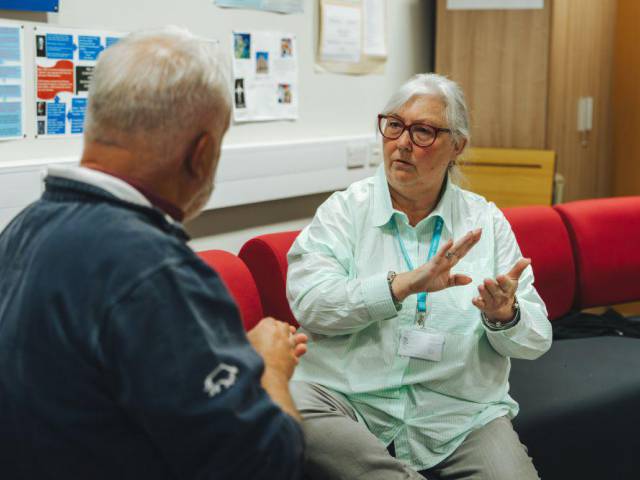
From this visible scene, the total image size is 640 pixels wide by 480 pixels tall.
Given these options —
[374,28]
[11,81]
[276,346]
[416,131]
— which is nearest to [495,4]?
[374,28]

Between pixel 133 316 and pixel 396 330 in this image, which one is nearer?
pixel 133 316

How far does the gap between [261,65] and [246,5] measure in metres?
0.24

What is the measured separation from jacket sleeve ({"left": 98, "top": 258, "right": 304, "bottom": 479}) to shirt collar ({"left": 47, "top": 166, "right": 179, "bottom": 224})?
12 centimetres

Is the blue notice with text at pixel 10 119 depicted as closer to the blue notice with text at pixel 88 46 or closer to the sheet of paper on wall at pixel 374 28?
the blue notice with text at pixel 88 46

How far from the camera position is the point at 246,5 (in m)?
3.05

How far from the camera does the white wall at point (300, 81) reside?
2518mm

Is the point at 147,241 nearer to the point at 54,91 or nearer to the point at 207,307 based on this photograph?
the point at 207,307

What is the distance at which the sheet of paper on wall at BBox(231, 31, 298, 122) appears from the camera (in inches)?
121

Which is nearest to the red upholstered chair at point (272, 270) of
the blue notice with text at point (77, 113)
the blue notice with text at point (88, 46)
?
the blue notice with text at point (77, 113)

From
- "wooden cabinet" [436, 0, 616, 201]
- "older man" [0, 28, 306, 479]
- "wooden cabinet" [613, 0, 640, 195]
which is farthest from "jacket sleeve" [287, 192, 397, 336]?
"wooden cabinet" [613, 0, 640, 195]

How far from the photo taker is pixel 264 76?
317 centimetres

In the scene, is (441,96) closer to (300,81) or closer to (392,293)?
(392,293)

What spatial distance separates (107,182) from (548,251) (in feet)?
7.54

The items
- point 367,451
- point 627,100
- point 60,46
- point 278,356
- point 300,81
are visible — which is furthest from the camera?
point 627,100
